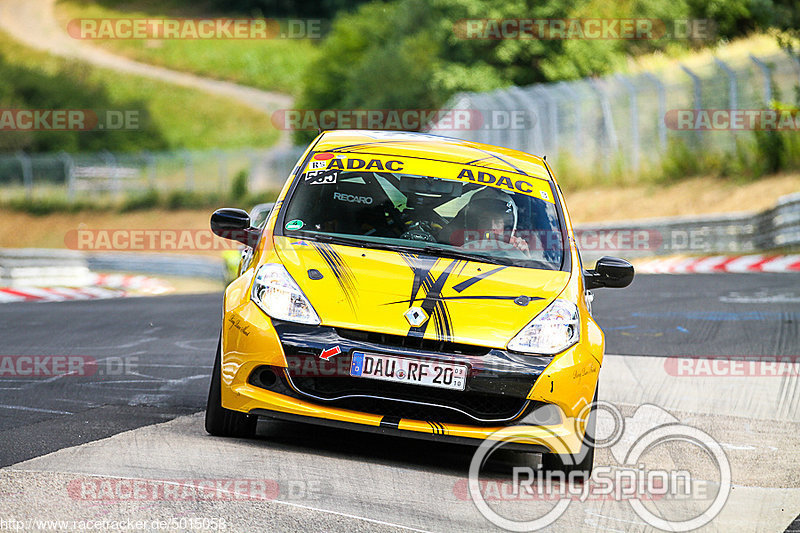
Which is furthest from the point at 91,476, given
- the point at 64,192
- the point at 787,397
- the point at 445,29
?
the point at 64,192

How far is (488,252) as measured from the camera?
679 cm

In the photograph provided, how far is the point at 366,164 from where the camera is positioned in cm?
734

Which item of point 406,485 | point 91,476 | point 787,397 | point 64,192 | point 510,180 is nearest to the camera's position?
point 91,476

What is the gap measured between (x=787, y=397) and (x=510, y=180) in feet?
9.36

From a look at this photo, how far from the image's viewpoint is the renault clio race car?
19.2 feet

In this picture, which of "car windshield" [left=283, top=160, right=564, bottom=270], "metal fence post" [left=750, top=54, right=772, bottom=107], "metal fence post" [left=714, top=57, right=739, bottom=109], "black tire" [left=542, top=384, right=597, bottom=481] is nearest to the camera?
"black tire" [left=542, top=384, right=597, bottom=481]

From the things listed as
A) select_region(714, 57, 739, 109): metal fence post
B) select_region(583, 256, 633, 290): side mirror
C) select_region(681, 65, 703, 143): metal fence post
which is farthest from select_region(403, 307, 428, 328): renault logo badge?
select_region(681, 65, 703, 143): metal fence post

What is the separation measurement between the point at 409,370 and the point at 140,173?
155ft

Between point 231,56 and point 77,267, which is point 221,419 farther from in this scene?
point 231,56

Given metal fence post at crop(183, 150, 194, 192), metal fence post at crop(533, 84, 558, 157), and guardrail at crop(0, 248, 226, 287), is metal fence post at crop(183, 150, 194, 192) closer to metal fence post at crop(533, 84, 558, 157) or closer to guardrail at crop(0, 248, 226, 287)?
guardrail at crop(0, 248, 226, 287)

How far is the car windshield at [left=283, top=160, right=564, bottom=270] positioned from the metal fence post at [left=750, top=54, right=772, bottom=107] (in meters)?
19.5

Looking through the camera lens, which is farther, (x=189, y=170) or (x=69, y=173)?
(x=69, y=173)

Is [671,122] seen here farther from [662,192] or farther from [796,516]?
[796,516]

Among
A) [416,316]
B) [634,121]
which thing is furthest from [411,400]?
[634,121]
